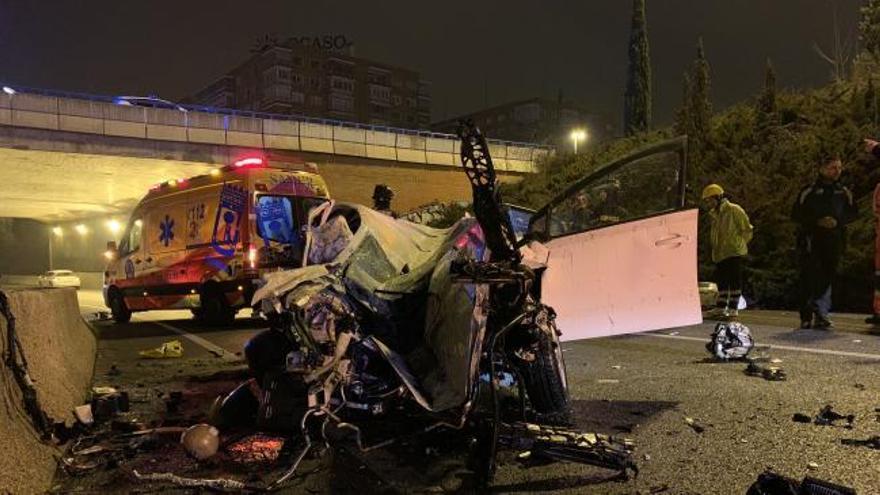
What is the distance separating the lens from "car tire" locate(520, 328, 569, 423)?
12.0ft

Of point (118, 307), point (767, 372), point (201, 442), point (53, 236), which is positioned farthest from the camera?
point (53, 236)

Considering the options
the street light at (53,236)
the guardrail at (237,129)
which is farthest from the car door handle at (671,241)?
the street light at (53,236)

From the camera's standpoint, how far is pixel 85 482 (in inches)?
131

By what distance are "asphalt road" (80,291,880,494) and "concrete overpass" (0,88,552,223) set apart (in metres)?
18.3

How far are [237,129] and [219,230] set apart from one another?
53.9ft

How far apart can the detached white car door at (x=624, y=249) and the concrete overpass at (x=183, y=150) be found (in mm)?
22527

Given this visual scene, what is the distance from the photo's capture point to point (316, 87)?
84812 millimetres

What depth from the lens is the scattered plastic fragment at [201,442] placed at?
3646 millimetres

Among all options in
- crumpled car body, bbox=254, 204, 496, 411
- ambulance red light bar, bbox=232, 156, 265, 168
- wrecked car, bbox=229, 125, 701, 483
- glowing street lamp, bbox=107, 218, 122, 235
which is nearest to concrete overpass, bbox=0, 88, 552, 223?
glowing street lamp, bbox=107, 218, 122, 235

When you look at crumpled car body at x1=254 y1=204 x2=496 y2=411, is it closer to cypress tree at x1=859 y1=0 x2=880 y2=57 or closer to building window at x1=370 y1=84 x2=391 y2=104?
cypress tree at x1=859 y1=0 x2=880 y2=57

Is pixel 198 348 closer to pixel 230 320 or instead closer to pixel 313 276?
pixel 230 320

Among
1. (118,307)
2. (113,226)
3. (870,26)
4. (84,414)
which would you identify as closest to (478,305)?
(84,414)

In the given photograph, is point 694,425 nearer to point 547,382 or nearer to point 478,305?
point 547,382

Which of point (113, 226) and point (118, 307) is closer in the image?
point (118, 307)
